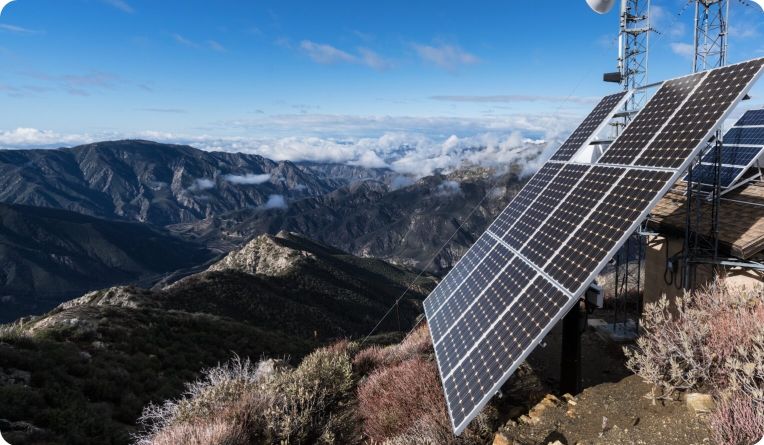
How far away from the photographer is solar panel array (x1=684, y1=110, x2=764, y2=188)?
14172mm

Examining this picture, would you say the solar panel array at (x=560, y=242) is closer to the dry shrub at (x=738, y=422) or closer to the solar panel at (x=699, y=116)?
the solar panel at (x=699, y=116)

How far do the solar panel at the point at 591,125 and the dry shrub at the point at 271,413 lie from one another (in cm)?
1081

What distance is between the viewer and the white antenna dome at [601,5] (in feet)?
65.1

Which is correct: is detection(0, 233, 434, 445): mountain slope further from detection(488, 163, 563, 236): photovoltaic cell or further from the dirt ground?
detection(488, 163, 563, 236): photovoltaic cell

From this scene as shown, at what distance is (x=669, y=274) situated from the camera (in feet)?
43.6

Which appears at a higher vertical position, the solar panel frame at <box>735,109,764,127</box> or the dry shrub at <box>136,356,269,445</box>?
the solar panel frame at <box>735,109,764,127</box>

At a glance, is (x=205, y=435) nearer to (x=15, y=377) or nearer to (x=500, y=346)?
(x=500, y=346)

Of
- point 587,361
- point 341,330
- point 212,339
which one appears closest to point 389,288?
point 341,330

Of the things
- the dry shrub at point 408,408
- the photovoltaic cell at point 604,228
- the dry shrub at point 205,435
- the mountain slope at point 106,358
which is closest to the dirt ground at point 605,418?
the dry shrub at point 408,408

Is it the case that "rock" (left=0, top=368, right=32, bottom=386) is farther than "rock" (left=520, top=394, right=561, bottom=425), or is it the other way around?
"rock" (left=0, top=368, right=32, bottom=386)

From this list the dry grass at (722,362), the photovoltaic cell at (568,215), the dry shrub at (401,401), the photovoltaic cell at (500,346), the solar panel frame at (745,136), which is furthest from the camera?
the solar panel frame at (745,136)

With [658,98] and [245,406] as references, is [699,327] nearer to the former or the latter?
[658,98]

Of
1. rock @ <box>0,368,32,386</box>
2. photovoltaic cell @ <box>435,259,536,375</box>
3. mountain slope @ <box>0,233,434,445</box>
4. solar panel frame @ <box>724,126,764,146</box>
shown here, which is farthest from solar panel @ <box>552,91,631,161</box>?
rock @ <box>0,368,32,386</box>

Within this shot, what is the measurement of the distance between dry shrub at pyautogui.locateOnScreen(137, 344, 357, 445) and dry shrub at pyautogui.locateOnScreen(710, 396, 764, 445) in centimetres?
606
